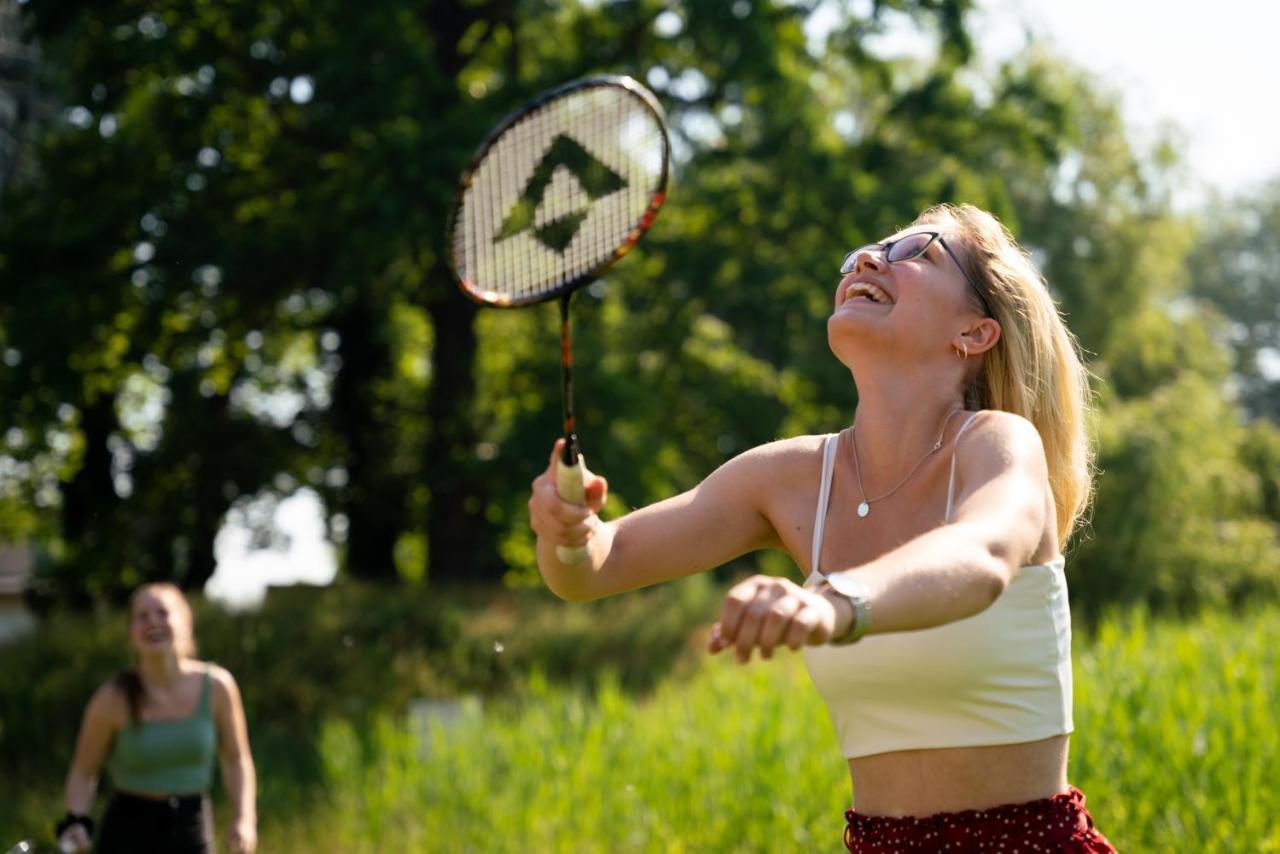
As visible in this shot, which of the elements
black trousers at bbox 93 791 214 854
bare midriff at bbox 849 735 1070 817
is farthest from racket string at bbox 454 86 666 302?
black trousers at bbox 93 791 214 854

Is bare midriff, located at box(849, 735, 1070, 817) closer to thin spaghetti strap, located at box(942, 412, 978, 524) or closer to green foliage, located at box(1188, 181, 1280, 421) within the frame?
thin spaghetti strap, located at box(942, 412, 978, 524)

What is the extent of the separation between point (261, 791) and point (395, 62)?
857 cm

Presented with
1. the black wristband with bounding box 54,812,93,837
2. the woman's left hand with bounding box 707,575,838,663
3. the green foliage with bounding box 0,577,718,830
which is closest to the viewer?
the woman's left hand with bounding box 707,575,838,663

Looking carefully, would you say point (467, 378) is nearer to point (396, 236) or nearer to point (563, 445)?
point (396, 236)

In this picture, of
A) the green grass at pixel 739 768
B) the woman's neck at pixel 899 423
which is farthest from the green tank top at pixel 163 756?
the woman's neck at pixel 899 423

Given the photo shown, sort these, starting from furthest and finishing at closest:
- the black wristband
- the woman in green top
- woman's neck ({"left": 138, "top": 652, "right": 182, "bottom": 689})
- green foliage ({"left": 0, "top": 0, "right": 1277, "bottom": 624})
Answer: green foliage ({"left": 0, "top": 0, "right": 1277, "bottom": 624}) < woman's neck ({"left": 138, "top": 652, "right": 182, "bottom": 689}) < the woman in green top < the black wristband

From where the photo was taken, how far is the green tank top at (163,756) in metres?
6.10

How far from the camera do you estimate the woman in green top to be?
239 inches

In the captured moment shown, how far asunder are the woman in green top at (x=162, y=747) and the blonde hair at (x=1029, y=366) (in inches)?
161

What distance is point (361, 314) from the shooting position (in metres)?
19.8

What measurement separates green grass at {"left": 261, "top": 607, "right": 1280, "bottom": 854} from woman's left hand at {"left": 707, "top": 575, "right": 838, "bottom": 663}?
16.7ft

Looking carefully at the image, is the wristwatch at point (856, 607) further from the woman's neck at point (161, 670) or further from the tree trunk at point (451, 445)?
the tree trunk at point (451, 445)

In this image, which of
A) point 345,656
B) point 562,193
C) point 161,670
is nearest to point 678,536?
point 562,193

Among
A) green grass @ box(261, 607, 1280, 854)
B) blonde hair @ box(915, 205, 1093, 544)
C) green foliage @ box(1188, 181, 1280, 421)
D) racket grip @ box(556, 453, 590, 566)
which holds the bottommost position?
green grass @ box(261, 607, 1280, 854)
